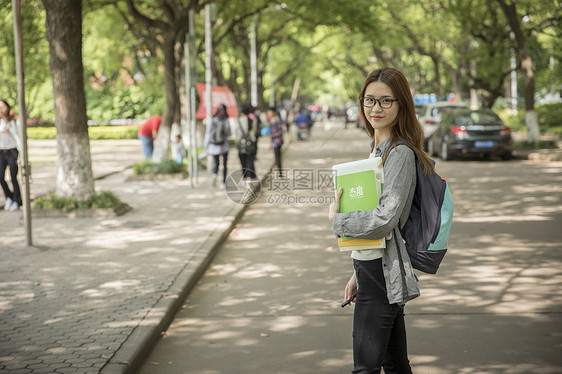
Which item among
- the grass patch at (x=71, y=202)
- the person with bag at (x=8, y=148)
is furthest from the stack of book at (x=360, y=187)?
the person with bag at (x=8, y=148)

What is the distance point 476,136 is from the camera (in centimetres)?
2134

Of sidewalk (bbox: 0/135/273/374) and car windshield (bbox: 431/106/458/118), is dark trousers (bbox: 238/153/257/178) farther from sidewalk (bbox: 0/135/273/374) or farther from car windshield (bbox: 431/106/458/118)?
Answer: car windshield (bbox: 431/106/458/118)

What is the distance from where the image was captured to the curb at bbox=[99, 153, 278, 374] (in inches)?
177

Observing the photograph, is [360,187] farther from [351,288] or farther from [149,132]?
[149,132]

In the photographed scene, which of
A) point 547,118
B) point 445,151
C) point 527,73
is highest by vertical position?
point 527,73

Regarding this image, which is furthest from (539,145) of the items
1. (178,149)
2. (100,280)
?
Answer: (100,280)

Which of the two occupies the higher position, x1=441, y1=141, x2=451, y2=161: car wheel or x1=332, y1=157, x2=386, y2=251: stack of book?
x1=332, y1=157, x2=386, y2=251: stack of book

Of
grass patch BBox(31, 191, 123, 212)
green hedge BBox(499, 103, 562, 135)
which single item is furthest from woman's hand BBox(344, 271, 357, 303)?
green hedge BBox(499, 103, 562, 135)

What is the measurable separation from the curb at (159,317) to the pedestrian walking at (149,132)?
37.1 feet

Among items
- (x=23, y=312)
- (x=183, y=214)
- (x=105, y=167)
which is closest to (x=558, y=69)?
(x=105, y=167)

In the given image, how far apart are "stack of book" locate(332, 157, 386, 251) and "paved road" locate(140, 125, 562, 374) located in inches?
21.3

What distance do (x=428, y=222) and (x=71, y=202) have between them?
29.4 feet

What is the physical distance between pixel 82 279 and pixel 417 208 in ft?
14.7

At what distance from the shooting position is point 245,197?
13.5m
